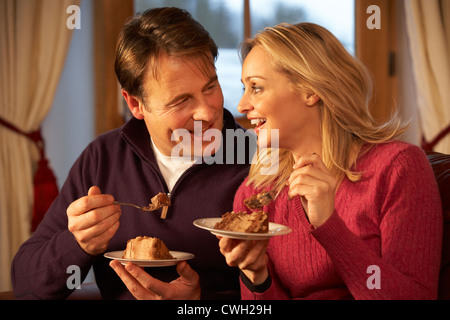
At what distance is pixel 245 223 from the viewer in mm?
1171

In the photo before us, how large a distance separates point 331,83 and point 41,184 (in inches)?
69.2

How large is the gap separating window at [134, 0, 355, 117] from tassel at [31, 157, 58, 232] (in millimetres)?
933

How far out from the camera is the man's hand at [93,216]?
1269mm

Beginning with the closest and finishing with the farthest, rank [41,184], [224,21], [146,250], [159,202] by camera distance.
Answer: [146,250] → [159,202] → [41,184] → [224,21]

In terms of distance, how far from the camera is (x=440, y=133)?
2723 mm

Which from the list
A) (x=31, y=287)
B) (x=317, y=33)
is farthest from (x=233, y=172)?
(x=31, y=287)

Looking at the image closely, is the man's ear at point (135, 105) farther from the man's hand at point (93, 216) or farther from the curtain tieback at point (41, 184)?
the curtain tieback at point (41, 184)

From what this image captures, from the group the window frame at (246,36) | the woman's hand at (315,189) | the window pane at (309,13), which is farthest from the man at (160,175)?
the window pane at (309,13)

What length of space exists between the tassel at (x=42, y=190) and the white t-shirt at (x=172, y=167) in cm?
114

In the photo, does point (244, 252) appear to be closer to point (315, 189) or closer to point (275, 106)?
point (315, 189)

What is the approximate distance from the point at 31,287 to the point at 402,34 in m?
2.32

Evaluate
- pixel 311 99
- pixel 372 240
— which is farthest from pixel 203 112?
pixel 372 240

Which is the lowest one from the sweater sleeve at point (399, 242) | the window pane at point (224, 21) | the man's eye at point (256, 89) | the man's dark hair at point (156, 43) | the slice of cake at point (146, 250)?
the slice of cake at point (146, 250)

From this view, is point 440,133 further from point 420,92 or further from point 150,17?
point 150,17
